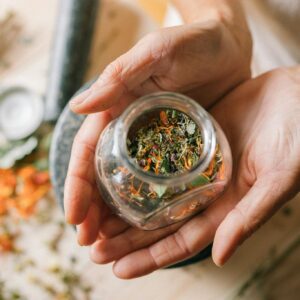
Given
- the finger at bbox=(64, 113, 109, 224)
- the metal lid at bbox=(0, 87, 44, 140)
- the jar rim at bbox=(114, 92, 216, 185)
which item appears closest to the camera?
the jar rim at bbox=(114, 92, 216, 185)

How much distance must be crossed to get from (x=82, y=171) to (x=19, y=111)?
32 centimetres

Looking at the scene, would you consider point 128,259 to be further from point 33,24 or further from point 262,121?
point 33,24

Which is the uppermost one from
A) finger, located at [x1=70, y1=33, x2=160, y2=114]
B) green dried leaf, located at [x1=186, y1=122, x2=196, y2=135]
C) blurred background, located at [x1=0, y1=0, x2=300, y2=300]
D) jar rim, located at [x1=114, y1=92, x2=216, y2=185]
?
finger, located at [x1=70, y1=33, x2=160, y2=114]

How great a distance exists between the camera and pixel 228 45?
723mm

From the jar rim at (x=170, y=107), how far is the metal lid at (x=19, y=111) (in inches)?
14.2

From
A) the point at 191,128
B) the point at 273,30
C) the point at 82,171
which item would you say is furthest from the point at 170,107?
the point at 273,30

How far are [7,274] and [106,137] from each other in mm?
348

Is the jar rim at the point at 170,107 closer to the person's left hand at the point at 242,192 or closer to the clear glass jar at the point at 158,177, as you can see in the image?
the clear glass jar at the point at 158,177

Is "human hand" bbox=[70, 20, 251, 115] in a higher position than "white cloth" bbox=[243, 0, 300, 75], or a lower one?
higher

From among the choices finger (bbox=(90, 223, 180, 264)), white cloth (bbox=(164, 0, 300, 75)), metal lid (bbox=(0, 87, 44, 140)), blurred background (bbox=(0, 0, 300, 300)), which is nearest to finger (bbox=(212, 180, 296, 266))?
finger (bbox=(90, 223, 180, 264))

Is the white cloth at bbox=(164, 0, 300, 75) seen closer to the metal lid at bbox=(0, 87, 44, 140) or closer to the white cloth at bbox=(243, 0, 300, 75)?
the white cloth at bbox=(243, 0, 300, 75)

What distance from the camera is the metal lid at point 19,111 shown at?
2.97 ft

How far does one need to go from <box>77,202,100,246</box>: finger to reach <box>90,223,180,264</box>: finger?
16 millimetres

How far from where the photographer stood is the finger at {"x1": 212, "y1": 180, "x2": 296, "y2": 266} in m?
0.60
